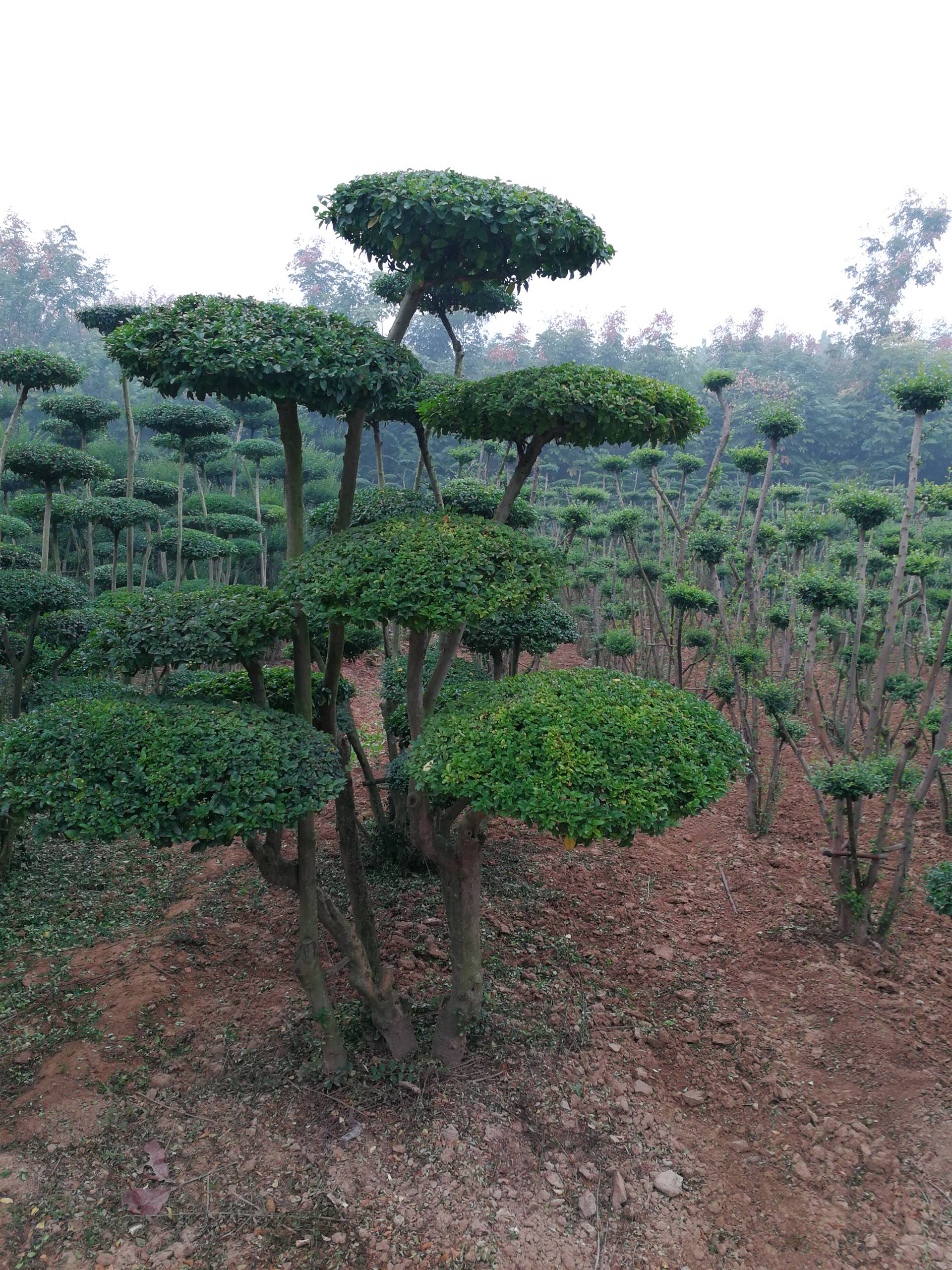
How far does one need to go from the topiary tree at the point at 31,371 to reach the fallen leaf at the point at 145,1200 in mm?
6207

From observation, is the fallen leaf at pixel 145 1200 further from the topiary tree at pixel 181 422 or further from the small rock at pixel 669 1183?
the topiary tree at pixel 181 422

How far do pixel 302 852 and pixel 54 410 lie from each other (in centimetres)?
855

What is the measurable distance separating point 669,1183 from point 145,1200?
2.16m

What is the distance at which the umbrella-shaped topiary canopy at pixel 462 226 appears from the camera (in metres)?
3.31

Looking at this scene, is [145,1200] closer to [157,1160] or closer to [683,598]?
[157,1160]

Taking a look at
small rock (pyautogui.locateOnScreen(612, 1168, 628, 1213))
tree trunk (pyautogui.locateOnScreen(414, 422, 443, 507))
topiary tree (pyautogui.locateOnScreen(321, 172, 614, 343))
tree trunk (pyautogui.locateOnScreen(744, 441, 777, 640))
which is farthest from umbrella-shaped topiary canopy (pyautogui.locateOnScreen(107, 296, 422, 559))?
tree trunk (pyautogui.locateOnScreen(744, 441, 777, 640))

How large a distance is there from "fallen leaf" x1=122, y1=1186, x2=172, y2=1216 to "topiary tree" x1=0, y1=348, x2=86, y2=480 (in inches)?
244

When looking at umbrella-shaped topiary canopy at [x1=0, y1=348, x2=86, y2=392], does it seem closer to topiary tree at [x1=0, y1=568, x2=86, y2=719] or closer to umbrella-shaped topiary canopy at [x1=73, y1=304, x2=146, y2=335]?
umbrella-shaped topiary canopy at [x1=73, y1=304, x2=146, y2=335]

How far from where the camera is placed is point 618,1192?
10.5ft

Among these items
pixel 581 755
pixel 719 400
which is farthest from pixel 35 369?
pixel 581 755

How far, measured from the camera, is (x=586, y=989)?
460 cm

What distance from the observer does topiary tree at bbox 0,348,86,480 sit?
7.02 m

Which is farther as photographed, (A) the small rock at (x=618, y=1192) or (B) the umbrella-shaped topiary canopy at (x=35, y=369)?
(B) the umbrella-shaped topiary canopy at (x=35, y=369)

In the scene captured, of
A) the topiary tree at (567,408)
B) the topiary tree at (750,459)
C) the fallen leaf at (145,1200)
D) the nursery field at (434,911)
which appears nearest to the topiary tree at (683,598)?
the topiary tree at (750,459)
